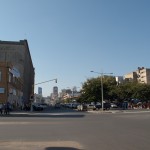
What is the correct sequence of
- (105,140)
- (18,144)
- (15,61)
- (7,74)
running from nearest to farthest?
(18,144)
(105,140)
(7,74)
(15,61)

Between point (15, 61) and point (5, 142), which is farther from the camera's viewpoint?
point (15, 61)

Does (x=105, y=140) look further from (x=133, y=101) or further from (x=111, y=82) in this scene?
(x=133, y=101)

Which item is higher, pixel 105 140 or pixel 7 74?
pixel 7 74

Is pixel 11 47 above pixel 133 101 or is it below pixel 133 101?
above

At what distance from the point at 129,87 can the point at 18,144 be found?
112 metres

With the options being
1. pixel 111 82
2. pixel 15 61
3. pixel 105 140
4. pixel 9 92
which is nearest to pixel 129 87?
pixel 111 82

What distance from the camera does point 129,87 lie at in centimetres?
12494

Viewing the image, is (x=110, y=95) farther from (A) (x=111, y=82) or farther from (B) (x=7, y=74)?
(B) (x=7, y=74)

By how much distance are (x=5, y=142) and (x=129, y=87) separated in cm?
11094

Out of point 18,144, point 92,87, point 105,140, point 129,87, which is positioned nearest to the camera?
point 18,144

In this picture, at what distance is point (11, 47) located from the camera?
11225cm

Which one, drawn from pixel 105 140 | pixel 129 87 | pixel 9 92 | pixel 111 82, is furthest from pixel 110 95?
pixel 105 140

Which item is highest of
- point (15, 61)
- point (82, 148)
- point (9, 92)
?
point (15, 61)

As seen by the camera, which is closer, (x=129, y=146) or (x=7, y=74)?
(x=129, y=146)
